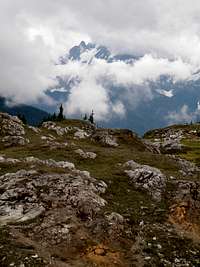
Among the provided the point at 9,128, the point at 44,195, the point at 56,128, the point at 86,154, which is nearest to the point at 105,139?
the point at 9,128

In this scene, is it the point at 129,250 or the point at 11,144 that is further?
the point at 11,144

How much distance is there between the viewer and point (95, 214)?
43.7 meters

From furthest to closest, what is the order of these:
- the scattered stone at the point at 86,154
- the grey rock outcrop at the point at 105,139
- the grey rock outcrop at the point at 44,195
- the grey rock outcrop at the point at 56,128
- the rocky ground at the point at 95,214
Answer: the grey rock outcrop at the point at 56,128 → the grey rock outcrop at the point at 105,139 → the scattered stone at the point at 86,154 → the grey rock outcrop at the point at 44,195 → the rocky ground at the point at 95,214

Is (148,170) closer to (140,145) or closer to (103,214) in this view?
(103,214)

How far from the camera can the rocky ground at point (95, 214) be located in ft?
122

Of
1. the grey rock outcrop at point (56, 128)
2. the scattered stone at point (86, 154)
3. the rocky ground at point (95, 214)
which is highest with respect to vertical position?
the grey rock outcrop at point (56, 128)

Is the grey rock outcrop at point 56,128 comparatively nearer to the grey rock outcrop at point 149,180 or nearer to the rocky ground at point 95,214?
the rocky ground at point 95,214

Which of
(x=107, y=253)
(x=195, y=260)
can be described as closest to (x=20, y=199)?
(x=107, y=253)

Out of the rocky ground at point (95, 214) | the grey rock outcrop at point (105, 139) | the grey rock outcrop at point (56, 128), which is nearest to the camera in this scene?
the rocky ground at point (95, 214)

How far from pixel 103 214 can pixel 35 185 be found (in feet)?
31.2

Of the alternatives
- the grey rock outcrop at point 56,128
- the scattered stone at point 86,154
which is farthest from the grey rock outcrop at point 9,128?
the scattered stone at point 86,154

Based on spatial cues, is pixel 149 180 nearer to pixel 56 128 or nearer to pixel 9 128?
pixel 9 128

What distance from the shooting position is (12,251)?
3547 cm

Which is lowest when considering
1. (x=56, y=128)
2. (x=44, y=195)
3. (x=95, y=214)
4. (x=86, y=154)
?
(x=95, y=214)
